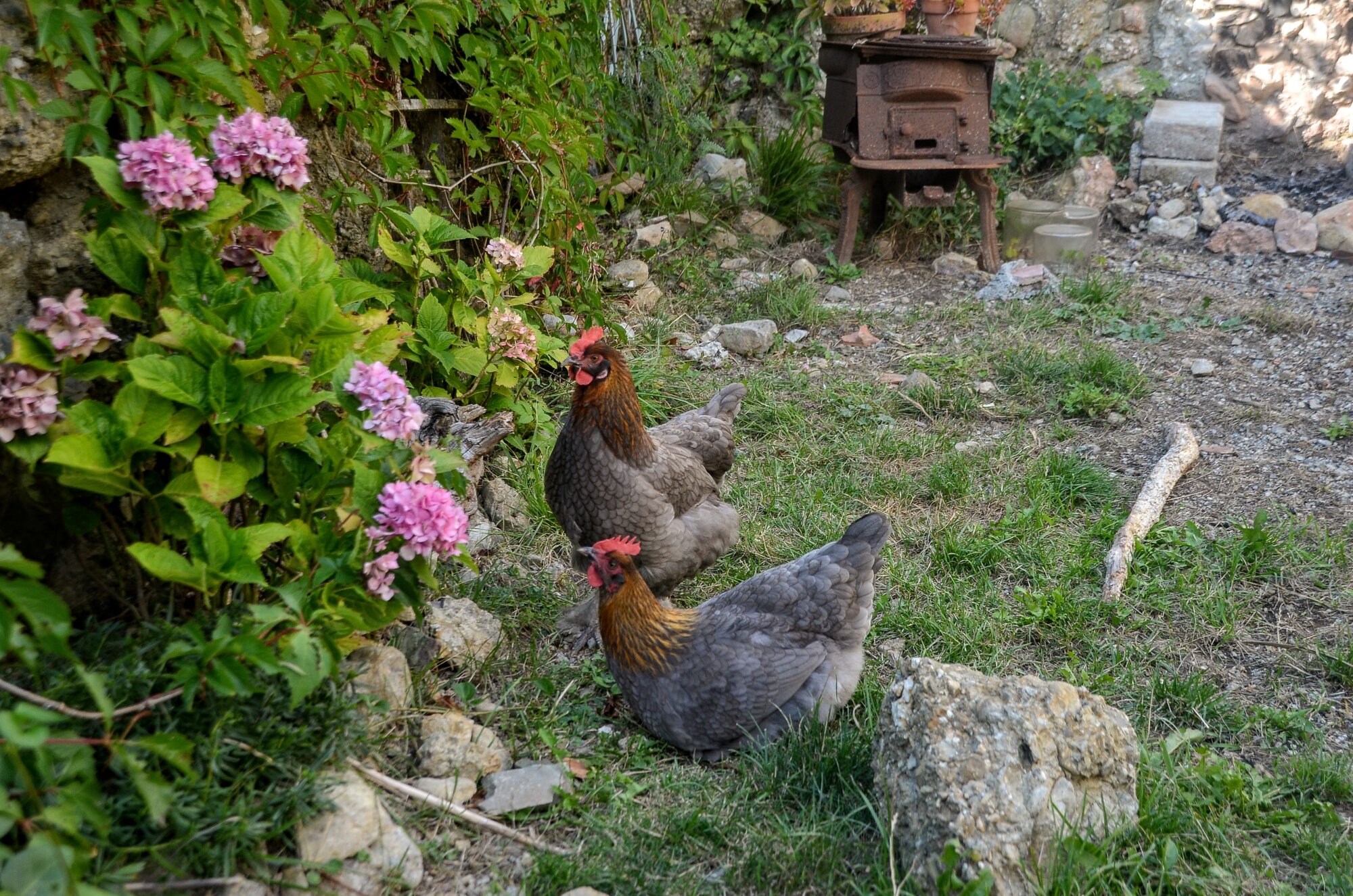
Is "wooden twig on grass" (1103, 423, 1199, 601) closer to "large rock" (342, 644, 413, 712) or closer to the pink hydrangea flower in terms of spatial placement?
"large rock" (342, 644, 413, 712)

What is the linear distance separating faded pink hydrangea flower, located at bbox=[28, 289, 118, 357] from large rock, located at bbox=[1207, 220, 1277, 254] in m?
7.22

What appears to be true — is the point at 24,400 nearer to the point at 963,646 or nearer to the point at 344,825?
the point at 344,825

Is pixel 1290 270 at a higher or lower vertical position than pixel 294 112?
lower

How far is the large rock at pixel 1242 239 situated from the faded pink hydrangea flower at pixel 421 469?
264 inches

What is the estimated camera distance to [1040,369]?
5180 millimetres

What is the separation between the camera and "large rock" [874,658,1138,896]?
217 cm

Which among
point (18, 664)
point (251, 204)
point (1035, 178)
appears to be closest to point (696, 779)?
point (18, 664)

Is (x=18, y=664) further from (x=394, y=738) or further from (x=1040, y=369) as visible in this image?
(x=1040, y=369)

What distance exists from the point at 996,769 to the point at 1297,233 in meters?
6.34

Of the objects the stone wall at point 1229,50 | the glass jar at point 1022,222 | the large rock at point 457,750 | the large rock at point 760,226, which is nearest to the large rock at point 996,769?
the large rock at point 457,750

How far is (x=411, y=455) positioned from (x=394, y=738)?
2.79 feet

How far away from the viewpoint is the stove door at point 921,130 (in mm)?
6320

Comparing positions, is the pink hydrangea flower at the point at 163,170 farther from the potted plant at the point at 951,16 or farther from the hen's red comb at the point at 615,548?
the potted plant at the point at 951,16

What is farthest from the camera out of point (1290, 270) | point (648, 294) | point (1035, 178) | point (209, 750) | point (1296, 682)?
point (1035, 178)
